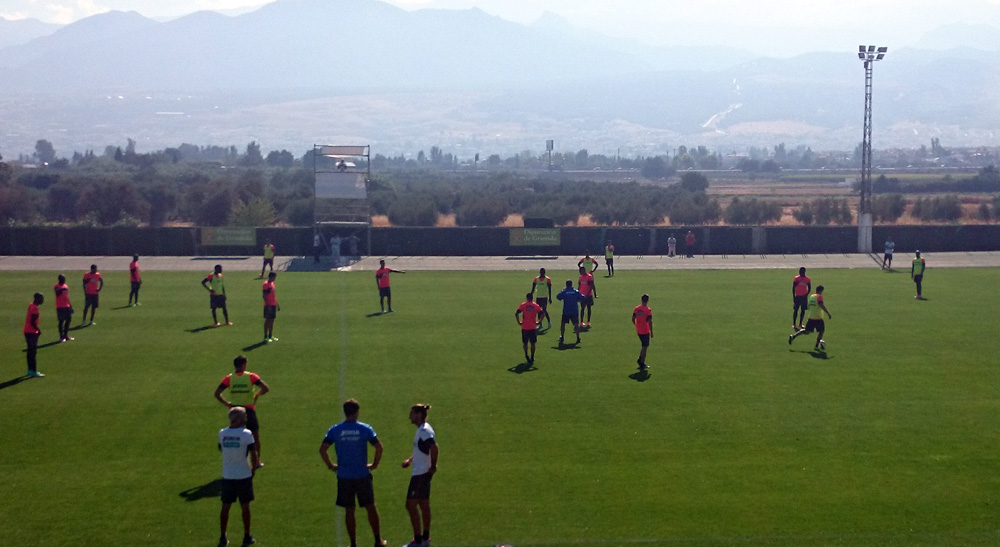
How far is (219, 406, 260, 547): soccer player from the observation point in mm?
10336

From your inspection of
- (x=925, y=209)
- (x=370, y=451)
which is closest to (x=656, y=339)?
(x=370, y=451)

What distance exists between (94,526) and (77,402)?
21.7 feet

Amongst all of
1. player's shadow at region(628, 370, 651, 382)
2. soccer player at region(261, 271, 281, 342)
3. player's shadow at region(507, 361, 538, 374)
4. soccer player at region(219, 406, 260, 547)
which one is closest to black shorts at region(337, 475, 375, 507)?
soccer player at region(219, 406, 260, 547)

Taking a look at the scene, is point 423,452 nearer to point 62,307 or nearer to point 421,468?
point 421,468

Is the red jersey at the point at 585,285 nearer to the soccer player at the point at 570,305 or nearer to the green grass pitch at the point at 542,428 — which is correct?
the green grass pitch at the point at 542,428

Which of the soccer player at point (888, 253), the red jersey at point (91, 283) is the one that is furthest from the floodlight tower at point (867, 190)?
the red jersey at point (91, 283)

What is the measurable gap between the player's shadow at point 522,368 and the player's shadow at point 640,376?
2.08 meters

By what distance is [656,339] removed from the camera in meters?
23.7

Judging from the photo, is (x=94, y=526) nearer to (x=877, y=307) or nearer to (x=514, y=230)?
(x=877, y=307)

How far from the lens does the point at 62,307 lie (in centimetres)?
2281

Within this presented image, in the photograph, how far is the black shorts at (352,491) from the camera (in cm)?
1015

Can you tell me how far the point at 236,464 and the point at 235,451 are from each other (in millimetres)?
154

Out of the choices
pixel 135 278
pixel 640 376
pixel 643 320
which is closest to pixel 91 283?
pixel 135 278

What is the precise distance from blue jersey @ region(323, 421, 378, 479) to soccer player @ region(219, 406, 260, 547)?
978 mm
